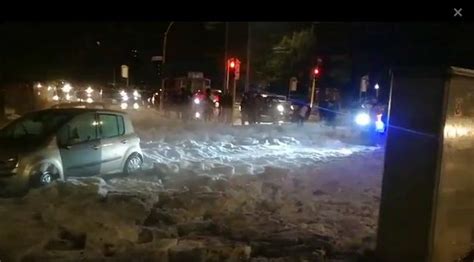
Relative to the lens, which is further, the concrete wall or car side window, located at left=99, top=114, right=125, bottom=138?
car side window, located at left=99, top=114, right=125, bottom=138

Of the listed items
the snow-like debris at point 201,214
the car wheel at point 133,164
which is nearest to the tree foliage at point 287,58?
the snow-like debris at point 201,214

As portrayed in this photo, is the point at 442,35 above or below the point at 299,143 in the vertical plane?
above

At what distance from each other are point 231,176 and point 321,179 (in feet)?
6.09

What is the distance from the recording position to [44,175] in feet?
32.1

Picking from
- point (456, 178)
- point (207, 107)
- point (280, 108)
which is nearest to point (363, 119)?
point (280, 108)

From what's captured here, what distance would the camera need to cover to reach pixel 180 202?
8891 mm

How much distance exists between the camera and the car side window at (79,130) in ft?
34.1

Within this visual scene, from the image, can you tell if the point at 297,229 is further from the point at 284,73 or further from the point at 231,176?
the point at 284,73

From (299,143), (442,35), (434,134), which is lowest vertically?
(299,143)

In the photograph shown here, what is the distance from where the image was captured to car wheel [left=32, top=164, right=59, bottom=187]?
962cm

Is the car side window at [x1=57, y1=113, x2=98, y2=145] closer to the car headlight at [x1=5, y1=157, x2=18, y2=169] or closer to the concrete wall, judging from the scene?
the car headlight at [x1=5, y1=157, x2=18, y2=169]

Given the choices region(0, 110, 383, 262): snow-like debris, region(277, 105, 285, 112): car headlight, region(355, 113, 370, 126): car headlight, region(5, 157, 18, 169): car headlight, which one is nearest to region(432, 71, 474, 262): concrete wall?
region(0, 110, 383, 262): snow-like debris

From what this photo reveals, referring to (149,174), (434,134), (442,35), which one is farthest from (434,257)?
(442,35)

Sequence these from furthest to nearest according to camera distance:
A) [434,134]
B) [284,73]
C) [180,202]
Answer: [284,73], [180,202], [434,134]
